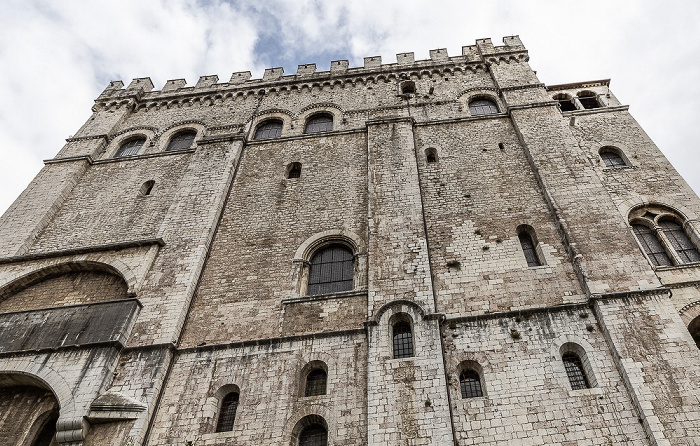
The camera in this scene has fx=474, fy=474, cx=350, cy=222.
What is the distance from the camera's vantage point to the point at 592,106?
1705 cm

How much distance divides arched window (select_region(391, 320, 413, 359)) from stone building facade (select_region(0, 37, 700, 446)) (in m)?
0.04

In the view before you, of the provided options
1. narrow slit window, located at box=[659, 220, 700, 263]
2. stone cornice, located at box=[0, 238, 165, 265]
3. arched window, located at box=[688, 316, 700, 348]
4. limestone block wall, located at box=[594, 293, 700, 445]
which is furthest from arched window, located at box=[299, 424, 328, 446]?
narrow slit window, located at box=[659, 220, 700, 263]

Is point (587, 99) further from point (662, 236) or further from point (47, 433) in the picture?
point (47, 433)

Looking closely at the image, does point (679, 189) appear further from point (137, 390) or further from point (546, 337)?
point (137, 390)

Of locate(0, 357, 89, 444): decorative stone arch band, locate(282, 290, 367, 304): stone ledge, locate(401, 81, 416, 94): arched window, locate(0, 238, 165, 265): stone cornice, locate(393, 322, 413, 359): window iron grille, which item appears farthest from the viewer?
locate(401, 81, 416, 94): arched window

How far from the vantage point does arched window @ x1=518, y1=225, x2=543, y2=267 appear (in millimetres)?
11297

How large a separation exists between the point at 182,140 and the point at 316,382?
11983 millimetres

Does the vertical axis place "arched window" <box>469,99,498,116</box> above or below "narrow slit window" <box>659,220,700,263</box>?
above

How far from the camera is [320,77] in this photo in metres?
19.7

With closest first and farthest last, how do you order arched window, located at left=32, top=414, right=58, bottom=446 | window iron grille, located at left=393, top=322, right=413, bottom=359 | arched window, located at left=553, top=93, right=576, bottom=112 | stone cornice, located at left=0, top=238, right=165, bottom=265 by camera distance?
arched window, located at left=32, top=414, right=58, bottom=446 < window iron grille, located at left=393, top=322, right=413, bottom=359 < stone cornice, located at left=0, top=238, right=165, bottom=265 < arched window, located at left=553, top=93, right=576, bottom=112

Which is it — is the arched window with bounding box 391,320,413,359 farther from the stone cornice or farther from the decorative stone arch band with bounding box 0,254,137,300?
the decorative stone arch band with bounding box 0,254,137,300

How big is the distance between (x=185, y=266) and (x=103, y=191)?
5.89 meters

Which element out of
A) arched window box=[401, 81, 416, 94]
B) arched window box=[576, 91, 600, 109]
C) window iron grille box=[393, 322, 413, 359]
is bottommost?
window iron grille box=[393, 322, 413, 359]

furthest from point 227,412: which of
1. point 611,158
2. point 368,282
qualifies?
point 611,158
